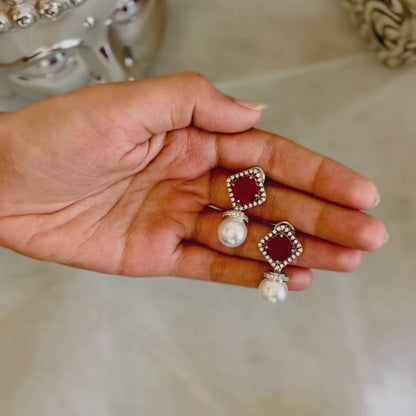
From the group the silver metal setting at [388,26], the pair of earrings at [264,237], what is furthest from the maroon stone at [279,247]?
the silver metal setting at [388,26]

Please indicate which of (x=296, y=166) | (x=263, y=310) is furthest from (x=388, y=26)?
(x=263, y=310)

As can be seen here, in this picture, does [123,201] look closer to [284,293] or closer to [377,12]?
[284,293]

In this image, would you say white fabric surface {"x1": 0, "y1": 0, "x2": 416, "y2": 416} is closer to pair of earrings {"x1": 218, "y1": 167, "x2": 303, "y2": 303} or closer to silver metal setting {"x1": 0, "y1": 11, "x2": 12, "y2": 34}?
pair of earrings {"x1": 218, "y1": 167, "x2": 303, "y2": 303}

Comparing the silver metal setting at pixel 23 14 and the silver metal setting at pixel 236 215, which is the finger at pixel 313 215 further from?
the silver metal setting at pixel 23 14

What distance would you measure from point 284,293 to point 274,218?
8cm

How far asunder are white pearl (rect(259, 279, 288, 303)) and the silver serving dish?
327 mm

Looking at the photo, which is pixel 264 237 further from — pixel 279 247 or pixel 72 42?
pixel 72 42

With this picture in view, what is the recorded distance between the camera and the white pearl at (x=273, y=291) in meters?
0.67

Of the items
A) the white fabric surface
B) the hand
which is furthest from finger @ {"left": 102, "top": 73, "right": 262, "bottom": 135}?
the white fabric surface

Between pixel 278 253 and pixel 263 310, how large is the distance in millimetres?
143

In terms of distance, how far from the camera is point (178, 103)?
624mm

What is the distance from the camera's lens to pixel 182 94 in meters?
0.62

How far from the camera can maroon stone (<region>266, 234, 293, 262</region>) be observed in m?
0.66

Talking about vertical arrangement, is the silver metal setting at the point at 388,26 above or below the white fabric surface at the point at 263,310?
above
